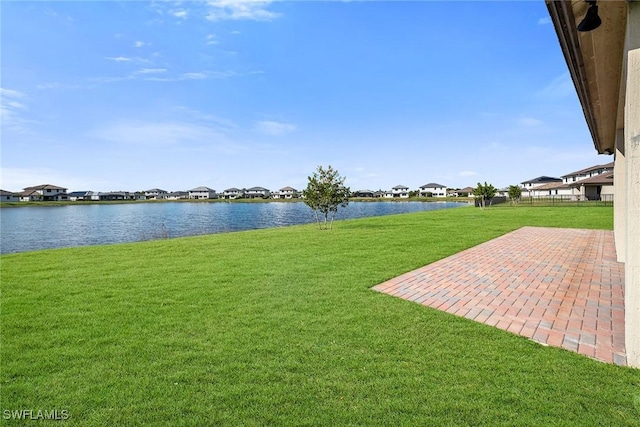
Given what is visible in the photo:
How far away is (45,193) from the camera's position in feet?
350

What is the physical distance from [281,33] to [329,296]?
1229 centimetres

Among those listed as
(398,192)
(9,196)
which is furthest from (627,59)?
(398,192)

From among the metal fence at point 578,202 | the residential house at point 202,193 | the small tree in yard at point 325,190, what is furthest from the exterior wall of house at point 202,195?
the small tree in yard at point 325,190

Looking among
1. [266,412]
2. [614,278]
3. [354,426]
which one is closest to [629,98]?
[354,426]

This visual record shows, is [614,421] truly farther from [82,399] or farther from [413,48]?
[413,48]

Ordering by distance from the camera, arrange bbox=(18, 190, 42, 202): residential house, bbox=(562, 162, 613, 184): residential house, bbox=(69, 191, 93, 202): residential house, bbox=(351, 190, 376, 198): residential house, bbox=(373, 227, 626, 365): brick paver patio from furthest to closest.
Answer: bbox=(351, 190, 376, 198): residential house < bbox=(69, 191, 93, 202): residential house < bbox=(18, 190, 42, 202): residential house < bbox=(562, 162, 613, 184): residential house < bbox=(373, 227, 626, 365): brick paver patio

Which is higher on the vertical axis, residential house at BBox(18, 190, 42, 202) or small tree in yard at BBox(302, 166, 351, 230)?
residential house at BBox(18, 190, 42, 202)

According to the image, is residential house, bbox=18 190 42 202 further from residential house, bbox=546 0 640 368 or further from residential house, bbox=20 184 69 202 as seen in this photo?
residential house, bbox=546 0 640 368

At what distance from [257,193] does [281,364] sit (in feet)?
501

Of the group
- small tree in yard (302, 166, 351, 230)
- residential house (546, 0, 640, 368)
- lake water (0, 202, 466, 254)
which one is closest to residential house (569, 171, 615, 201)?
lake water (0, 202, 466, 254)

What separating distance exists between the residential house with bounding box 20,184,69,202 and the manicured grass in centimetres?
13323

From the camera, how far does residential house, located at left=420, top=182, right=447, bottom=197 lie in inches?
5192

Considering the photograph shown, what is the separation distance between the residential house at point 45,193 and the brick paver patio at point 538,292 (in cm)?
13740

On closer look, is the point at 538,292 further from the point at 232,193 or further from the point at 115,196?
the point at 115,196
